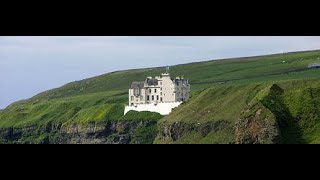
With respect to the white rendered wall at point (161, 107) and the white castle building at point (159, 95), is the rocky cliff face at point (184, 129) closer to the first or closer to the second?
the white rendered wall at point (161, 107)

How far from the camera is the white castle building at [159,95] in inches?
5576

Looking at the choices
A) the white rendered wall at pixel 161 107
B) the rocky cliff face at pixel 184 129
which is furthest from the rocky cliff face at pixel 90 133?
the rocky cliff face at pixel 184 129

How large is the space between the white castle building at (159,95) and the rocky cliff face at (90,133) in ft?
11.7

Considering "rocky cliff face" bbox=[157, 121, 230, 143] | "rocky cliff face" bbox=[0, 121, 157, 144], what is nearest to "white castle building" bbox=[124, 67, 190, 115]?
"rocky cliff face" bbox=[0, 121, 157, 144]

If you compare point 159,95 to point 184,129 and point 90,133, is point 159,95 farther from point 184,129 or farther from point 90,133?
point 184,129

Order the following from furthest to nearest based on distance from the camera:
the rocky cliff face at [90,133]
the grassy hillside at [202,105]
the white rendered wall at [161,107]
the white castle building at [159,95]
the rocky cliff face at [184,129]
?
the rocky cliff face at [90,133]
the white castle building at [159,95]
the white rendered wall at [161,107]
the grassy hillside at [202,105]
the rocky cliff face at [184,129]

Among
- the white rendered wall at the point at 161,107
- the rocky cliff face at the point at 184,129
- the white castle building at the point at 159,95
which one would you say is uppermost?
the white castle building at the point at 159,95

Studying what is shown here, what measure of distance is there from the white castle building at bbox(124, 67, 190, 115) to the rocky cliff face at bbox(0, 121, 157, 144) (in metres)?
3.57
